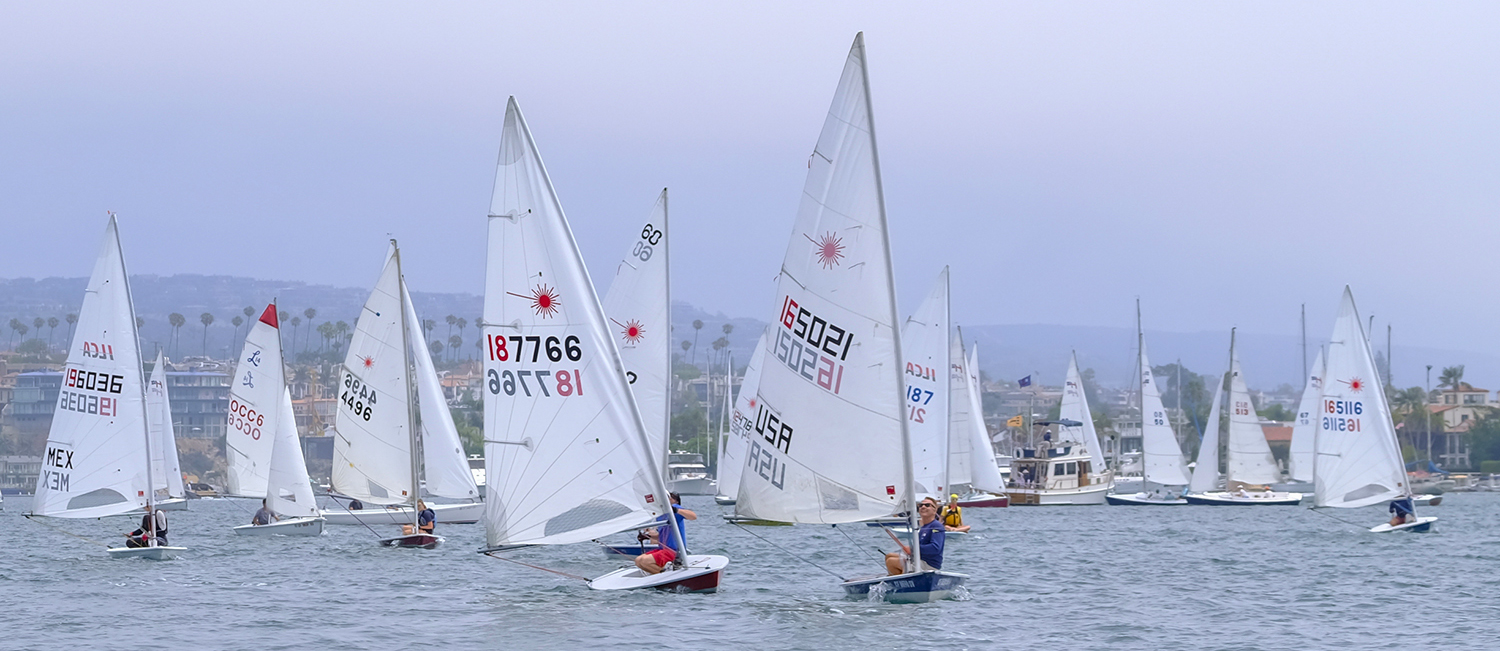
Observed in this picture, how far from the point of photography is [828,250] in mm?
20219

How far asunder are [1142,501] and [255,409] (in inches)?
1630

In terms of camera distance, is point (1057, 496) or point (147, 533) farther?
point (1057, 496)

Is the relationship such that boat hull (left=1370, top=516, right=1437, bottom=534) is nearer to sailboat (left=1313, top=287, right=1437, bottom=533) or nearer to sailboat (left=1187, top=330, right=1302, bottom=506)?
sailboat (left=1313, top=287, right=1437, bottom=533)

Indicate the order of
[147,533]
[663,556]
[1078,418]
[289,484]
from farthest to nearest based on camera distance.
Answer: [1078,418] < [289,484] < [147,533] < [663,556]

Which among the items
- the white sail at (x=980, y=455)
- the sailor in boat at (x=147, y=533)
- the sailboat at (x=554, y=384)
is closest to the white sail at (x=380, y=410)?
the sailor in boat at (x=147, y=533)

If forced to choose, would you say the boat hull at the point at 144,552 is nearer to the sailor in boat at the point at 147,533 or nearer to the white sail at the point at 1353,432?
the sailor in boat at the point at 147,533

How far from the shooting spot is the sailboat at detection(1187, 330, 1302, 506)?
2707 inches

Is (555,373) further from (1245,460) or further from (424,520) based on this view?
(1245,460)

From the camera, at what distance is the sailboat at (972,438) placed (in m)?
63.0

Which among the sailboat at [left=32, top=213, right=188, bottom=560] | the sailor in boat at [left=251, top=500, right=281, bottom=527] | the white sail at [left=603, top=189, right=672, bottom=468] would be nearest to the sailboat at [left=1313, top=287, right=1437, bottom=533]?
the white sail at [left=603, top=189, right=672, bottom=468]

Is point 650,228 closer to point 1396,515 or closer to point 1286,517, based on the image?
point 1396,515

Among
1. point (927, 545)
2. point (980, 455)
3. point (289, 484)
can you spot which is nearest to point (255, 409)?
point (289, 484)

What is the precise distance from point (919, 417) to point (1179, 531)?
30.6 feet

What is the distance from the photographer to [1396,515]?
43.1 meters
